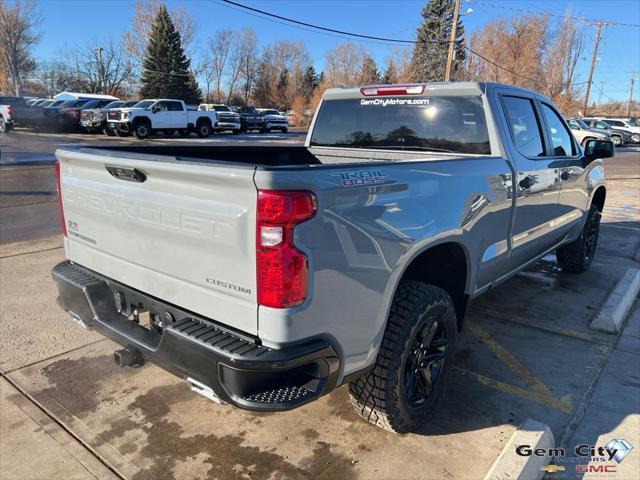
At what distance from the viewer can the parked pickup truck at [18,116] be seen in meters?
26.6

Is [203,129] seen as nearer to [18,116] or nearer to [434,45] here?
[18,116]

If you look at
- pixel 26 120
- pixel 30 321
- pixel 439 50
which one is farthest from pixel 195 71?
pixel 30 321

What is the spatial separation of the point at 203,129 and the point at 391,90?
25.8m

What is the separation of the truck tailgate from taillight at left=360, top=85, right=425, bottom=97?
231 cm

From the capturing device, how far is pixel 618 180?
53.1 feet

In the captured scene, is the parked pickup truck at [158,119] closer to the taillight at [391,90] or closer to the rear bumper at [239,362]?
the taillight at [391,90]

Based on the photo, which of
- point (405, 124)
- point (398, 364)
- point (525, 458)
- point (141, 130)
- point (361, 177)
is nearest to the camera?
point (361, 177)

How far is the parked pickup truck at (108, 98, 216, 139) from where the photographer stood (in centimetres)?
2433

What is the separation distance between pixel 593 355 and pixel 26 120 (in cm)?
3019

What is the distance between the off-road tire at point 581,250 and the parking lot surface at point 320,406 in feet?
2.67

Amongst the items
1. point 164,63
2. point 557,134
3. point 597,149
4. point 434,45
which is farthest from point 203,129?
point 434,45

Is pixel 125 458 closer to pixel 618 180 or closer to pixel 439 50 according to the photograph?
pixel 618 180

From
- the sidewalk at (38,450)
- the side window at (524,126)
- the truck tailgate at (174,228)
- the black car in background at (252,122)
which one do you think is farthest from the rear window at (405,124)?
the black car in background at (252,122)

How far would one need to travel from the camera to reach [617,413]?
10.7 ft
